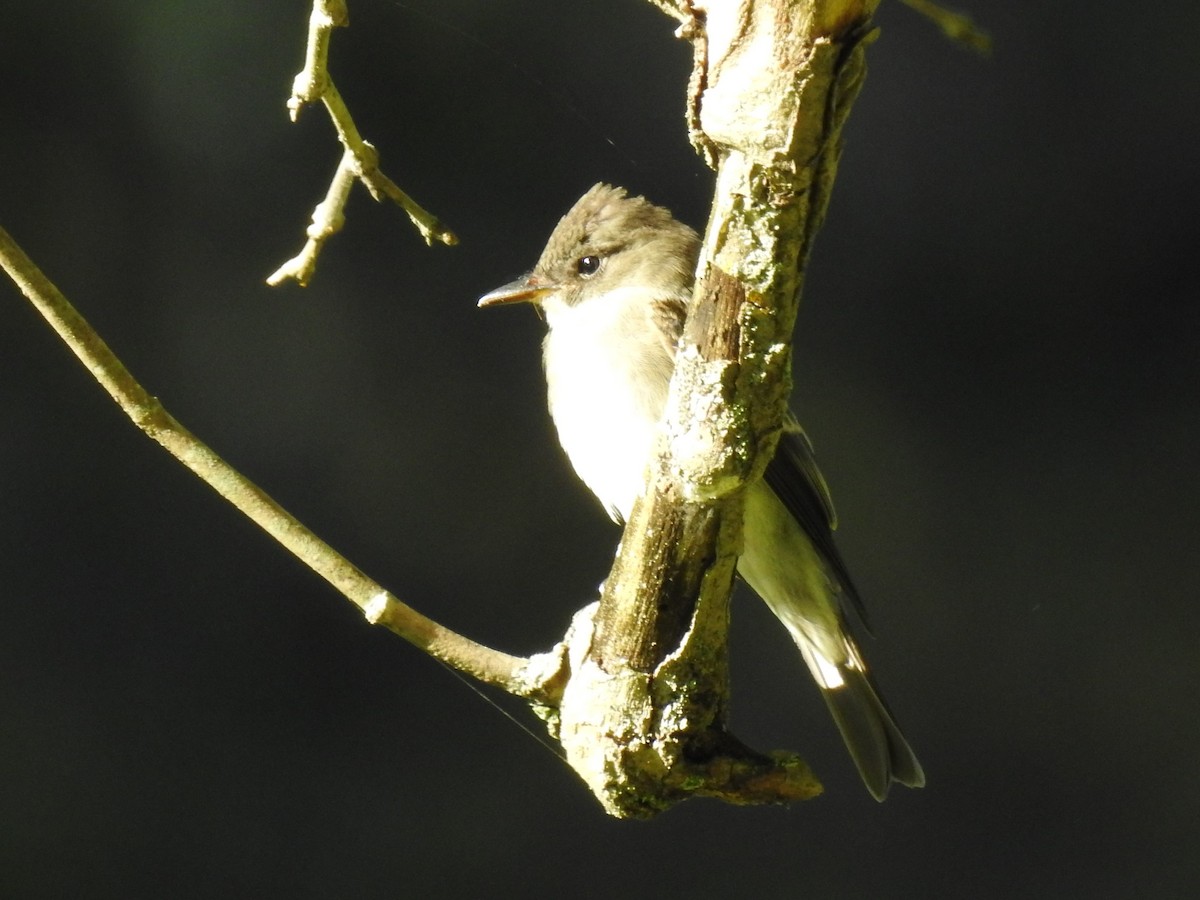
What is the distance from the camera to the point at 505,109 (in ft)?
12.6

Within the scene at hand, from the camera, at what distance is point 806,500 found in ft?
9.27

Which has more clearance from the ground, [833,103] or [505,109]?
[833,103]

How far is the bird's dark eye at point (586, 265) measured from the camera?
3117 mm

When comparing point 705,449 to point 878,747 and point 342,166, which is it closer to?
point 342,166

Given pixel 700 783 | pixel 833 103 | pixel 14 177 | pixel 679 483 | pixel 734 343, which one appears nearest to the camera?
pixel 833 103

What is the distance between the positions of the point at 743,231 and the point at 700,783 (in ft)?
2.57

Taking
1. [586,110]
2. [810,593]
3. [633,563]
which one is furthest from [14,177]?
[633,563]

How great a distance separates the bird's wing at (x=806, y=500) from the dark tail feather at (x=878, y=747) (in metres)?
0.24

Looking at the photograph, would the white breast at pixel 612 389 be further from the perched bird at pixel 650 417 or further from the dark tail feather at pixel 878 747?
the dark tail feather at pixel 878 747

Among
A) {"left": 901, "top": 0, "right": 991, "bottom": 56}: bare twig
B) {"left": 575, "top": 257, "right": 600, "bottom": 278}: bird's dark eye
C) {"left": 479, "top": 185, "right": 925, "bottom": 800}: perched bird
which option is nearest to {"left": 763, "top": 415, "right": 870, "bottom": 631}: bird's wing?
→ {"left": 479, "top": 185, "right": 925, "bottom": 800}: perched bird

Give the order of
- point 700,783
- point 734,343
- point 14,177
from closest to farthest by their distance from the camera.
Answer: point 734,343 < point 700,783 < point 14,177

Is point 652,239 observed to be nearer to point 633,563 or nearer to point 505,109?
point 505,109

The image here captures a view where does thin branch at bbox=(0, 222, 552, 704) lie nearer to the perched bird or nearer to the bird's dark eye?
the perched bird

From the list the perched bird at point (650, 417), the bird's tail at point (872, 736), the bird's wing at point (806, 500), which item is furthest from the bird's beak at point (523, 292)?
the bird's tail at point (872, 736)
